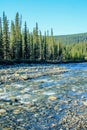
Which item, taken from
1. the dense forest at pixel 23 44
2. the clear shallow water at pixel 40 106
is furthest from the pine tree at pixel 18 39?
the clear shallow water at pixel 40 106

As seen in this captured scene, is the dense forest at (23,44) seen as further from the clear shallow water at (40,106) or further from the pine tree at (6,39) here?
the clear shallow water at (40,106)

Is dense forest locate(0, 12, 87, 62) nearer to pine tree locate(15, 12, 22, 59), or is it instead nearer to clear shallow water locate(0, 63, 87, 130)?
pine tree locate(15, 12, 22, 59)

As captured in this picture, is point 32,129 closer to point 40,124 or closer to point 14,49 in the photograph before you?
point 40,124

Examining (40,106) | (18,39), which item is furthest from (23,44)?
(40,106)

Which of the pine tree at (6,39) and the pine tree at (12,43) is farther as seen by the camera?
the pine tree at (12,43)

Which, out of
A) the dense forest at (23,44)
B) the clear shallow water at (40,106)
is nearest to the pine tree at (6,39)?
the dense forest at (23,44)

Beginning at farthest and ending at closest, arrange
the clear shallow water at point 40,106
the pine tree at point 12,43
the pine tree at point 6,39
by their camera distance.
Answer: the pine tree at point 12,43 → the pine tree at point 6,39 → the clear shallow water at point 40,106

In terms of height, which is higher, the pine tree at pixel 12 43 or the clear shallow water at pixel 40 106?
the pine tree at pixel 12 43

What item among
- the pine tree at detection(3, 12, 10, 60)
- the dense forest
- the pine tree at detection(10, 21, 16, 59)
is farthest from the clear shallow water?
the pine tree at detection(10, 21, 16, 59)

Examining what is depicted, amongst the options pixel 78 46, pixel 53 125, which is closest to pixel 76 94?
pixel 53 125

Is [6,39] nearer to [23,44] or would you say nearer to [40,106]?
[23,44]

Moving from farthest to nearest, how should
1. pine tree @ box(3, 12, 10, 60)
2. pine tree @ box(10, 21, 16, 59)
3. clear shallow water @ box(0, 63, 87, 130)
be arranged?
pine tree @ box(10, 21, 16, 59), pine tree @ box(3, 12, 10, 60), clear shallow water @ box(0, 63, 87, 130)

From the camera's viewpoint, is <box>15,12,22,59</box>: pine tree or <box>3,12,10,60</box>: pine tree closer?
<box>3,12,10,60</box>: pine tree

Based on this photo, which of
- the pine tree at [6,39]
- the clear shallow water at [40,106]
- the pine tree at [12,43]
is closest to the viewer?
the clear shallow water at [40,106]
